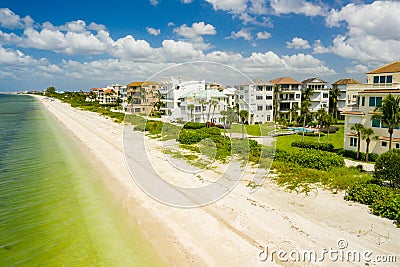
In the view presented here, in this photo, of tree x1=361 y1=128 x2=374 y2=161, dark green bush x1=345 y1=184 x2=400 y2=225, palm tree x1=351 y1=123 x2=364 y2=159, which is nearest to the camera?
dark green bush x1=345 y1=184 x2=400 y2=225

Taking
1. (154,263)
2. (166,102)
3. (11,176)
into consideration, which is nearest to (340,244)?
(154,263)

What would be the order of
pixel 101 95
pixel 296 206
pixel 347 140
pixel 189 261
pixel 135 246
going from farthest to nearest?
pixel 101 95 < pixel 347 140 < pixel 296 206 < pixel 135 246 < pixel 189 261

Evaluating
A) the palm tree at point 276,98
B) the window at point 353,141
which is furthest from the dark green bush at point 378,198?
the palm tree at point 276,98

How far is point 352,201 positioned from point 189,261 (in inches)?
409

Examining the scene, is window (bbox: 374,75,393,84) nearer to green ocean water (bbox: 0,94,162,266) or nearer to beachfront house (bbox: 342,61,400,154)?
beachfront house (bbox: 342,61,400,154)

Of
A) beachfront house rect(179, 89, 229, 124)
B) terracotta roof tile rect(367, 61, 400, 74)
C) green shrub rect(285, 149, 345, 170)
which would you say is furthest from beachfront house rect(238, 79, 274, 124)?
green shrub rect(285, 149, 345, 170)

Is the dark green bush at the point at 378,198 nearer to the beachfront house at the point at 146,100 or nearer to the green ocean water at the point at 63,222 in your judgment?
the green ocean water at the point at 63,222

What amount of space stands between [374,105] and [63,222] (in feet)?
91.2

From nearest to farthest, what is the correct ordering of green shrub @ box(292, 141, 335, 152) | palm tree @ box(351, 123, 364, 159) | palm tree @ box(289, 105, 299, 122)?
palm tree @ box(351, 123, 364, 159) → green shrub @ box(292, 141, 335, 152) → palm tree @ box(289, 105, 299, 122)

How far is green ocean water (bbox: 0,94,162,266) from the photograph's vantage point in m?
12.8

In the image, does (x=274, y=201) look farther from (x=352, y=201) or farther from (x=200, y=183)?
(x=200, y=183)

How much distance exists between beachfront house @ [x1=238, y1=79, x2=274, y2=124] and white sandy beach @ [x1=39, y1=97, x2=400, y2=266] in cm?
4058

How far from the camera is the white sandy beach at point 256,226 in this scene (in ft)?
39.2

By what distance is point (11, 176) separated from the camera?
2480 cm
